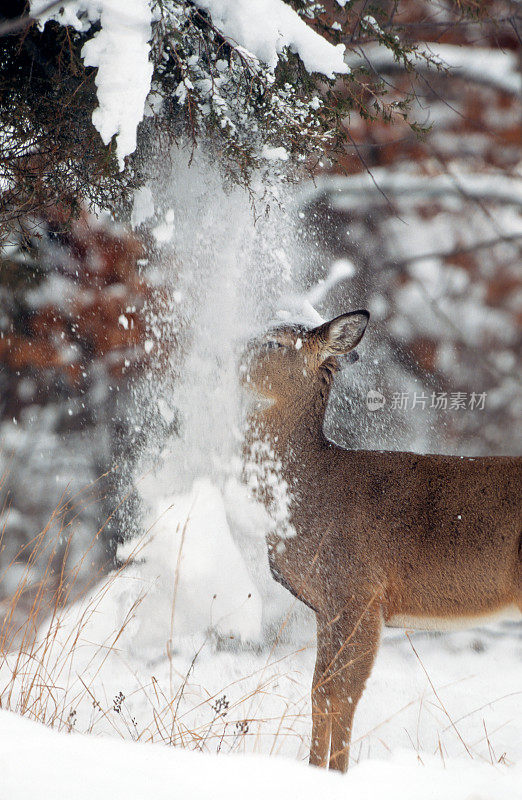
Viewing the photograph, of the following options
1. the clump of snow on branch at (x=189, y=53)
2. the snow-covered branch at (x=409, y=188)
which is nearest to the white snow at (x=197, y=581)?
the snow-covered branch at (x=409, y=188)

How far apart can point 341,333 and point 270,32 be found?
126cm

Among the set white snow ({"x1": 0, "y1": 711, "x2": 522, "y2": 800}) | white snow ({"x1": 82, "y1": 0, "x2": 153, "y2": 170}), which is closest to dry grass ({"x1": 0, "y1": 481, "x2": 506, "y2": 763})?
white snow ({"x1": 0, "y1": 711, "x2": 522, "y2": 800})

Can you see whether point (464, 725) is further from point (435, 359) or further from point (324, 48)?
point (324, 48)

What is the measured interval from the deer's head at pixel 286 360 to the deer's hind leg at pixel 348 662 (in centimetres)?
97

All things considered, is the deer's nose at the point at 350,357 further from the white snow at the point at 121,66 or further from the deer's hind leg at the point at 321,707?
the white snow at the point at 121,66

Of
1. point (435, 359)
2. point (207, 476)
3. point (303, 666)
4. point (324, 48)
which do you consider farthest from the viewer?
point (435, 359)

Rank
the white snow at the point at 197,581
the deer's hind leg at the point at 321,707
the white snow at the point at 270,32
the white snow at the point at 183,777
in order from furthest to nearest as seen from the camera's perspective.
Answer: the white snow at the point at 197,581 → the white snow at the point at 270,32 → the deer's hind leg at the point at 321,707 → the white snow at the point at 183,777

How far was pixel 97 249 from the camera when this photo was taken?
5473mm

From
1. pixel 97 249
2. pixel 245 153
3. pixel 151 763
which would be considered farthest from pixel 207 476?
pixel 151 763

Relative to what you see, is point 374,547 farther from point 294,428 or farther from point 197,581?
point 197,581

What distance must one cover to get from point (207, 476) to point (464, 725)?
2.49 metres

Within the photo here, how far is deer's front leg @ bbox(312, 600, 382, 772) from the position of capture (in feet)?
8.12

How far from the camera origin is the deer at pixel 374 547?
8.11 feet

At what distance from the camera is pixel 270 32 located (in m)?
2.64
